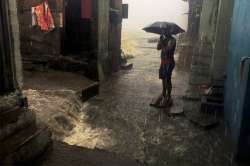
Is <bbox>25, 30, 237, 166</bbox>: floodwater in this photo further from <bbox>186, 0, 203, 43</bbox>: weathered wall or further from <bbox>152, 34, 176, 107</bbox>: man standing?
<bbox>186, 0, 203, 43</bbox>: weathered wall

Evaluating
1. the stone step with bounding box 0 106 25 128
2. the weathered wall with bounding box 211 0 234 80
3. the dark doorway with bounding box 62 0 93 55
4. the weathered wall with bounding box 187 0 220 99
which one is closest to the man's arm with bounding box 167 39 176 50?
the weathered wall with bounding box 211 0 234 80

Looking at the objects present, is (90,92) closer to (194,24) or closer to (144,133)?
(144,133)

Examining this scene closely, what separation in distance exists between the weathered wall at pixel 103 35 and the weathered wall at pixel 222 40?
403 cm

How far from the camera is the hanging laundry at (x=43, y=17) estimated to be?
8.94 meters

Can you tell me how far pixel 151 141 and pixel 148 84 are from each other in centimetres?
498

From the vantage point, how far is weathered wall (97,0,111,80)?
9.73 meters

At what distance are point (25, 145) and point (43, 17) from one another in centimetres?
684

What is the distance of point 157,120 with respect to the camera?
Result: 22.0ft

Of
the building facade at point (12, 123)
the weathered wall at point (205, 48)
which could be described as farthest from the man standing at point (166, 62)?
the building facade at point (12, 123)

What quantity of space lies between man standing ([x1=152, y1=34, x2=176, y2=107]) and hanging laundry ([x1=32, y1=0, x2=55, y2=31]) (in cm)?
389

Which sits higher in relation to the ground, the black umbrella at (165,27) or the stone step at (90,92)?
the black umbrella at (165,27)

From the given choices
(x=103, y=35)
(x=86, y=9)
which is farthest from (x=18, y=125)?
(x=103, y=35)

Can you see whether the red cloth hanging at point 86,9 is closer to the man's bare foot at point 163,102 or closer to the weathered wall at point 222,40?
the man's bare foot at point 163,102

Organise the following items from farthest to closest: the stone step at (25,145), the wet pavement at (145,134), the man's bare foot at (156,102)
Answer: the man's bare foot at (156,102)
the wet pavement at (145,134)
the stone step at (25,145)
